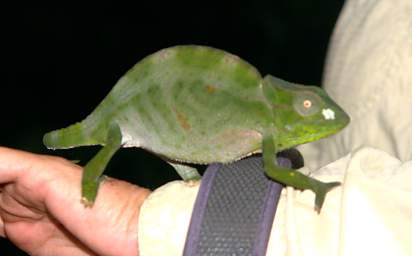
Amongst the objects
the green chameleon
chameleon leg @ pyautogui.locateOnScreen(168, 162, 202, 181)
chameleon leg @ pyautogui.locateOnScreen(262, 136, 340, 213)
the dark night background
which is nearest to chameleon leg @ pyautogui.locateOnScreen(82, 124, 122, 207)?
the green chameleon

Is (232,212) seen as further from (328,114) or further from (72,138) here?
(72,138)

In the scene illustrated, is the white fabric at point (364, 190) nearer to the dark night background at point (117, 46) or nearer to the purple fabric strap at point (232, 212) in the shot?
the purple fabric strap at point (232, 212)

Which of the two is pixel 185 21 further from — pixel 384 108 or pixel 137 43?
pixel 384 108

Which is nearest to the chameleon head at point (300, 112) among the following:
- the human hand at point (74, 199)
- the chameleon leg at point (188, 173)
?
the chameleon leg at point (188, 173)

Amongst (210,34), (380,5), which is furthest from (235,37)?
(380,5)

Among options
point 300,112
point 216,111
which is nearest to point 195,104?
point 216,111
